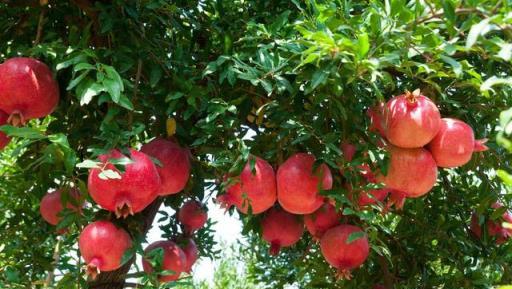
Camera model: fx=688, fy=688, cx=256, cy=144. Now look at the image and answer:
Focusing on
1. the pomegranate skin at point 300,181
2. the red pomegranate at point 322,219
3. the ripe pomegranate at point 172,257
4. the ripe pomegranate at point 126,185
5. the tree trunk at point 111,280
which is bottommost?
the ripe pomegranate at point 172,257

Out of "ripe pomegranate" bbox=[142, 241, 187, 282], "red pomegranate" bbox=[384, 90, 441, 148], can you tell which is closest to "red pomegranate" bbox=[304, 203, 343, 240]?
"red pomegranate" bbox=[384, 90, 441, 148]

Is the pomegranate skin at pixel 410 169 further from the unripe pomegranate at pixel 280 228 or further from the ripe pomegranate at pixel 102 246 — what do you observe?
the ripe pomegranate at pixel 102 246

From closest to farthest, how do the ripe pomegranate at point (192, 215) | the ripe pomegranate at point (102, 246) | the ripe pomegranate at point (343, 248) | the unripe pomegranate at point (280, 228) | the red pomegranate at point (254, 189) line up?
the ripe pomegranate at point (102, 246) < the red pomegranate at point (254, 189) < the ripe pomegranate at point (343, 248) < the unripe pomegranate at point (280, 228) < the ripe pomegranate at point (192, 215)

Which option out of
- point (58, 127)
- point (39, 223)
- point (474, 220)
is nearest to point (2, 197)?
point (39, 223)

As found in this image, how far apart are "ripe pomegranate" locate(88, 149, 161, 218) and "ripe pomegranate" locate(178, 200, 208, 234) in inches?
42.5

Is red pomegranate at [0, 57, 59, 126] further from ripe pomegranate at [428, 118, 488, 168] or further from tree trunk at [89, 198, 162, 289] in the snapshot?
ripe pomegranate at [428, 118, 488, 168]

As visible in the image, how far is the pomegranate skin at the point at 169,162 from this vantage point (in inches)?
89.0

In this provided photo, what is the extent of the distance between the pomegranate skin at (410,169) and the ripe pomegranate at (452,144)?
3cm

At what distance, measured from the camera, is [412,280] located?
3.19 m

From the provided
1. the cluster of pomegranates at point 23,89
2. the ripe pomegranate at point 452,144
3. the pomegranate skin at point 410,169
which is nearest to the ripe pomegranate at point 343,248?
the pomegranate skin at point 410,169

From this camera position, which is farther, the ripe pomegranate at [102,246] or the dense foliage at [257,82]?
the ripe pomegranate at [102,246]

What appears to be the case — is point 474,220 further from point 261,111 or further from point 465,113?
point 261,111

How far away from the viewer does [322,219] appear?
97.9 inches

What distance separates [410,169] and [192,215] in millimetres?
1260
